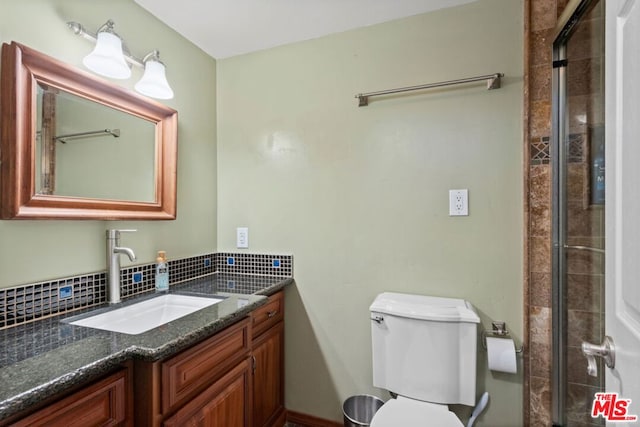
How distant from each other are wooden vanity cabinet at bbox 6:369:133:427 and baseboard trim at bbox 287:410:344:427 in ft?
3.91

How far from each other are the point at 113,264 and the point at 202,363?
0.63 meters

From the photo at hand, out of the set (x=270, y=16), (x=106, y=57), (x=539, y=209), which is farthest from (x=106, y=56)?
(x=539, y=209)

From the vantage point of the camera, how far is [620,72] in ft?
2.27

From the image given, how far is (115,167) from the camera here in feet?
4.66

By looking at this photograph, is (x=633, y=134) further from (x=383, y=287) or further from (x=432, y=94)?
(x=383, y=287)

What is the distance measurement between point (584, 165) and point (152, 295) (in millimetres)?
2047

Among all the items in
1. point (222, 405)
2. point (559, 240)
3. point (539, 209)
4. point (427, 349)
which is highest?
point (539, 209)

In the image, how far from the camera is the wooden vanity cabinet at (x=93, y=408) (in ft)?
2.31

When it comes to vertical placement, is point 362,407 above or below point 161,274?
below

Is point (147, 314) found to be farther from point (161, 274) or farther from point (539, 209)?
point (539, 209)

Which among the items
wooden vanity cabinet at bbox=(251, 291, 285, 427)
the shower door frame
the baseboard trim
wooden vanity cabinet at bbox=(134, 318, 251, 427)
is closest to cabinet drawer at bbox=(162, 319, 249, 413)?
wooden vanity cabinet at bbox=(134, 318, 251, 427)

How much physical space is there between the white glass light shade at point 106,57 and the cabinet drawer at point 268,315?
4.05 ft

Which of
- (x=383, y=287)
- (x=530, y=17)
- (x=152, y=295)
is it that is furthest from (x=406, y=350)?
(x=530, y=17)

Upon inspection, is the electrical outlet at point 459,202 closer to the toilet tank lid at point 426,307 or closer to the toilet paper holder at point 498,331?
the toilet tank lid at point 426,307
